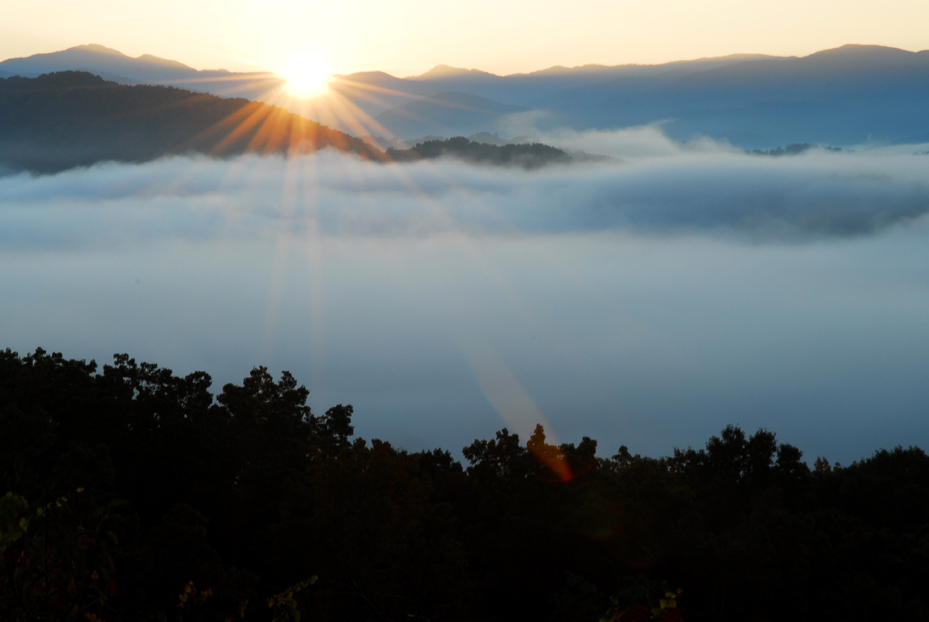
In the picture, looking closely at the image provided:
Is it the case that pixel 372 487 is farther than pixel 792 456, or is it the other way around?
pixel 792 456

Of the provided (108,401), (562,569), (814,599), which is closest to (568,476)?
(562,569)

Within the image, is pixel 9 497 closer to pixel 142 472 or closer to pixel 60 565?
pixel 60 565

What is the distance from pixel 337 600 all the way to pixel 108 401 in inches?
725

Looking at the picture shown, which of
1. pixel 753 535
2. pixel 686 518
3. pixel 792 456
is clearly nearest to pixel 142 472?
pixel 686 518

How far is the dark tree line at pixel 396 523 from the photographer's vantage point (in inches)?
895

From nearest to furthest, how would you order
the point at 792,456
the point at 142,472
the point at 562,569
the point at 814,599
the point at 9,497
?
the point at 9,497
the point at 562,569
the point at 814,599
the point at 142,472
the point at 792,456

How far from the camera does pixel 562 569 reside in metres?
28.8

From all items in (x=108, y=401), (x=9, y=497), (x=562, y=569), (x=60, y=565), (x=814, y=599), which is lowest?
(x=814, y=599)

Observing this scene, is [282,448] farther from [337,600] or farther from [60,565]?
[60,565]

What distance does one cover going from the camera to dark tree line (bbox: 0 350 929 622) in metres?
22.7

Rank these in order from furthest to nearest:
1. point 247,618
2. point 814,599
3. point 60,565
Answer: point 814,599, point 247,618, point 60,565

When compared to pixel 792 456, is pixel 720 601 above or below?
below

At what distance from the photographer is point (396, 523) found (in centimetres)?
2505

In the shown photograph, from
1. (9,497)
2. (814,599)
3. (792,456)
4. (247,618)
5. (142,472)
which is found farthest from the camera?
(792,456)
